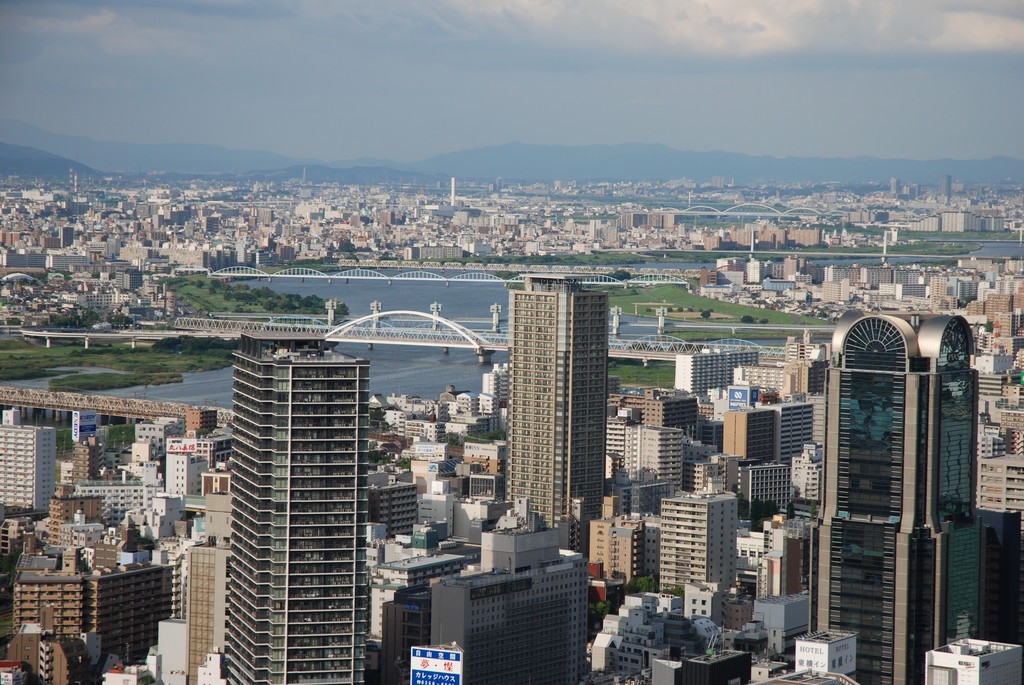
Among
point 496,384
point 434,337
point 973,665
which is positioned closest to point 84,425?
point 496,384

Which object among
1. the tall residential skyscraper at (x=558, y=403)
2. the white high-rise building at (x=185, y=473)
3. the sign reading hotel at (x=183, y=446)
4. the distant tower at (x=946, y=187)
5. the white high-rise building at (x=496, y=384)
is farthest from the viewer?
the distant tower at (x=946, y=187)

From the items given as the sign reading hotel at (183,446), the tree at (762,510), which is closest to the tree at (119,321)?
the sign reading hotel at (183,446)

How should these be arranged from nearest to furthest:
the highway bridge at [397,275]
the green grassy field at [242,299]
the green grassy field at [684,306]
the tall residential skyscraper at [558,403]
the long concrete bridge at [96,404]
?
the tall residential skyscraper at [558,403]
the long concrete bridge at [96,404]
the green grassy field at [684,306]
the green grassy field at [242,299]
the highway bridge at [397,275]

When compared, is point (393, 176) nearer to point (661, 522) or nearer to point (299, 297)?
point (299, 297)

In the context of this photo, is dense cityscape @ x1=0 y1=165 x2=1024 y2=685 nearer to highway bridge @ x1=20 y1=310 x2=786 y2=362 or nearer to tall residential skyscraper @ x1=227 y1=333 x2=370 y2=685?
tall residential skyscraper @ x1=227 y1=333 x2=370 y2=685

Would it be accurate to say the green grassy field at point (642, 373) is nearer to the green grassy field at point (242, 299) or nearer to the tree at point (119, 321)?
the green grassy field at point (242, 299)

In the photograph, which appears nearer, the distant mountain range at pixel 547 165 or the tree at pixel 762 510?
the tree at pixel 762 510

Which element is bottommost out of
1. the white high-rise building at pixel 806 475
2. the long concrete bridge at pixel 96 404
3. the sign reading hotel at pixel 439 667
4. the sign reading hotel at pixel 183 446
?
the sign reading hotel at pixel 439 667

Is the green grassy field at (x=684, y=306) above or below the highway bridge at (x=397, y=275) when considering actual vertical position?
below
